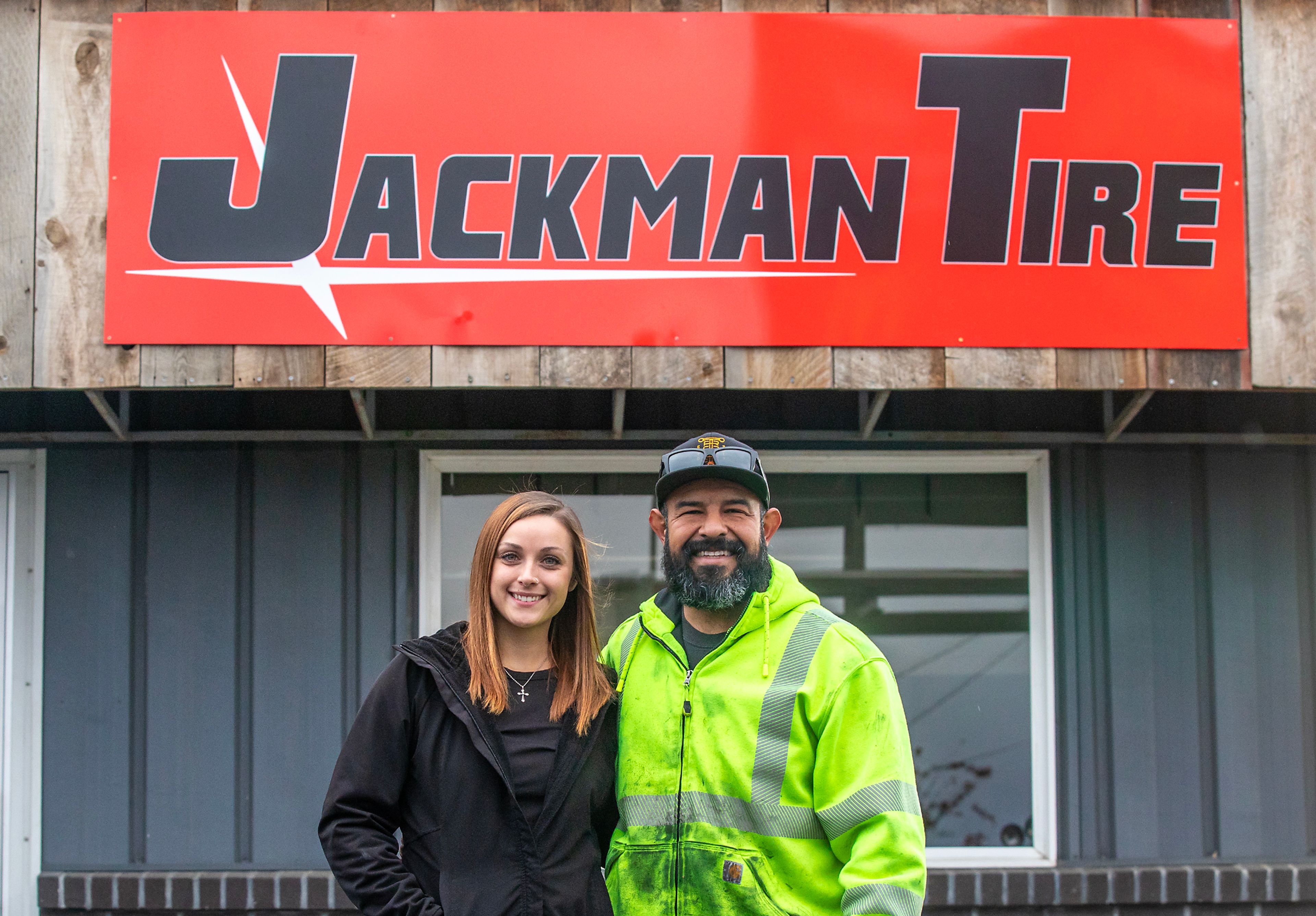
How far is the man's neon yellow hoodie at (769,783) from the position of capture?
217 centimetres

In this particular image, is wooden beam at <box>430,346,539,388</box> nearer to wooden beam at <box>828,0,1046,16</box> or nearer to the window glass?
the window glass

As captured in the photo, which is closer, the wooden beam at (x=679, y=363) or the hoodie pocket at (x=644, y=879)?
the hoodie pocket at (x=644, y=879)

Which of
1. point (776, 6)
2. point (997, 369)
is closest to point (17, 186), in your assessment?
point (776, 6)

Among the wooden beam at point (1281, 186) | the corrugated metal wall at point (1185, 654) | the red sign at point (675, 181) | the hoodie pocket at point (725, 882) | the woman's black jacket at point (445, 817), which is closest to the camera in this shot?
the woman's black jacket at point (445, 817)

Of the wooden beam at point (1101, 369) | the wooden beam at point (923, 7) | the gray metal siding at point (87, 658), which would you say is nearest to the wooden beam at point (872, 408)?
the wooden beam at point (1101, 369)

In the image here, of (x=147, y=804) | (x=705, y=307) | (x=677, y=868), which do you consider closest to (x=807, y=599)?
(x=677, y=868)

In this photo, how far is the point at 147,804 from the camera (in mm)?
4293

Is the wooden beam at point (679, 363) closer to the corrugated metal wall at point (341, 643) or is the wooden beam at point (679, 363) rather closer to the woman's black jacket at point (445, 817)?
the corrugated metal wall at point (341, 643)

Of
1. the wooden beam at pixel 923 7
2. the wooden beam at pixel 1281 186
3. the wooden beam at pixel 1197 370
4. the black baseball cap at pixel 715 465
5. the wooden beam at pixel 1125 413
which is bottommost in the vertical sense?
the black baseball cap at pixel 715 465

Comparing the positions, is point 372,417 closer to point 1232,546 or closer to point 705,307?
point 705,307

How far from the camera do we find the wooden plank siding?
3824mm

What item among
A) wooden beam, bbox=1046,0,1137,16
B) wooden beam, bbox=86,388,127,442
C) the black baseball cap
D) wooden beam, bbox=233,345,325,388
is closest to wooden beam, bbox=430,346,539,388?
wooden beam, bbox=233,345,325,388

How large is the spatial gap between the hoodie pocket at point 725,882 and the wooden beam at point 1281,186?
298 centimetres

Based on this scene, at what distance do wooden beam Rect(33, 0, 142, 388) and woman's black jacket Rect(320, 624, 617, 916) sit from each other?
2.39 meters
